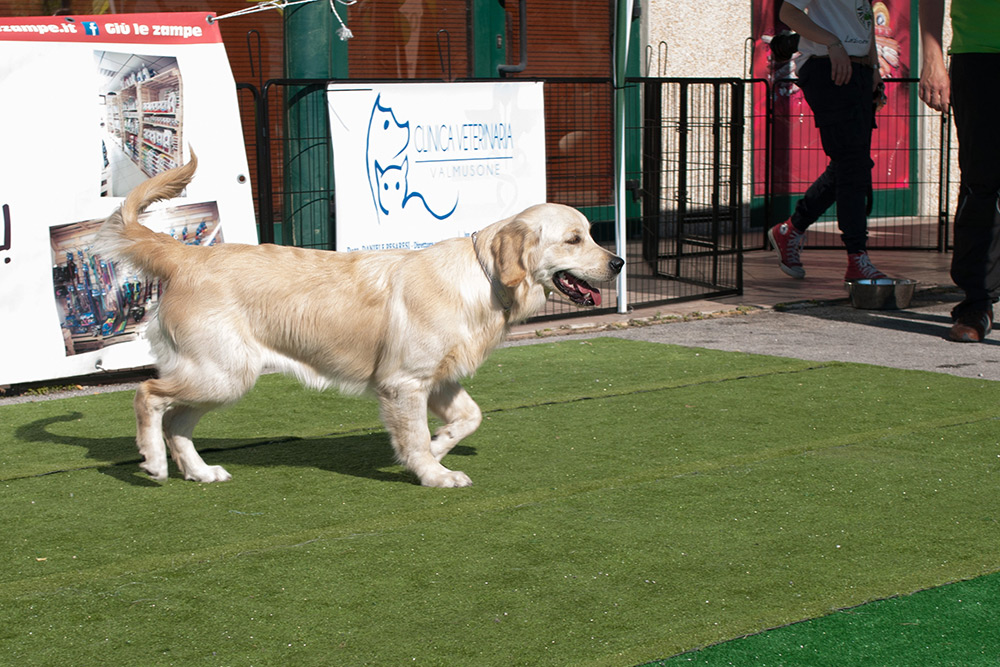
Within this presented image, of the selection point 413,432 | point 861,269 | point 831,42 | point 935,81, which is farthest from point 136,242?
point 861,269

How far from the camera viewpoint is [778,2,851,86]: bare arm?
9079 millimetres

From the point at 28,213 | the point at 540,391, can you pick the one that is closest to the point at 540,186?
the point at 540,391

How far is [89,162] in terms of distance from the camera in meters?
6.66

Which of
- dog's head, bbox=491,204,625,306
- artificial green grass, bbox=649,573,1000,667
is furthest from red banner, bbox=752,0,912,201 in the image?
artificial green grass, bbox=649,573,1000,667

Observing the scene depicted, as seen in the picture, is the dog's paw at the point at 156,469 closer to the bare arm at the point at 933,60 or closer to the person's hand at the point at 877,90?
the bare arm at the point at 933,60

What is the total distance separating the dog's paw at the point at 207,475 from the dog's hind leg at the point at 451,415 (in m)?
0.91

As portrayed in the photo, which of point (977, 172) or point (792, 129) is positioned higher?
point (792, 129)

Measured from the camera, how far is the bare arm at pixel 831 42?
29.8 feet

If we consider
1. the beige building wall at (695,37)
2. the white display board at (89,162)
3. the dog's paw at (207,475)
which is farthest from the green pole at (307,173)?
the beige building wall at (695,37)

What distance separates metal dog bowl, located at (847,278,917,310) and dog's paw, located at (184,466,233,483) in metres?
6.00

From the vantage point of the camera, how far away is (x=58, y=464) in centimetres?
516

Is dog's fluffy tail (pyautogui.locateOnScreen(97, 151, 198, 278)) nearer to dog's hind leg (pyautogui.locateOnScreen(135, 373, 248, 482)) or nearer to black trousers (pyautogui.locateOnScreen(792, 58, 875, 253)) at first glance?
dog's hind leg (pyautogui.locateOnScreen(135, 373, 248, 482))

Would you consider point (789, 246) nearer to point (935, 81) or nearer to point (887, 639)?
point (935, 81)

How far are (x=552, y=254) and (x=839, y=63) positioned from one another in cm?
538
